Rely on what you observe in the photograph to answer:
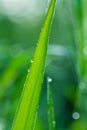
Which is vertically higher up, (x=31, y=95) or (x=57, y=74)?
(x=31, y=95)

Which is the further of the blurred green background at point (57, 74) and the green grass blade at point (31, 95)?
the blurred green background at point (57, 74)

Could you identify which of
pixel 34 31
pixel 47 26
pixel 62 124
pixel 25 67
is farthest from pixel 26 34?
pixel 47 26

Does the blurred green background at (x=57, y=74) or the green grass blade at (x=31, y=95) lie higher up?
the green grass blade at (x=31, y=95)

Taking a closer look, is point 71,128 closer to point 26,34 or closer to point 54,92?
point 54,92

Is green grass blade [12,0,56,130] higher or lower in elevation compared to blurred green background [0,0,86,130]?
higher

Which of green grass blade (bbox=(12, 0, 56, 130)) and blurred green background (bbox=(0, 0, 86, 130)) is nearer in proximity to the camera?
green grass blade (bbox=(12, 0, 56, 130))

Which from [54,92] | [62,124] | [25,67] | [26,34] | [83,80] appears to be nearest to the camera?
[83,80]

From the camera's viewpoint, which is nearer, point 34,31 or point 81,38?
point 81,38

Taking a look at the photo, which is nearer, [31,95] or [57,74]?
[31,95]
